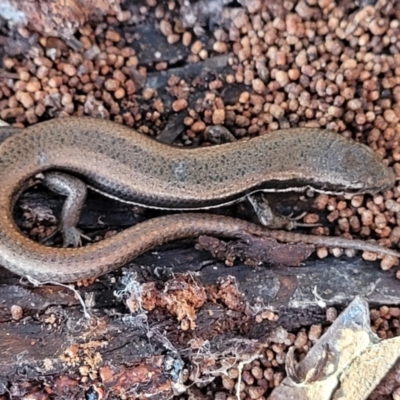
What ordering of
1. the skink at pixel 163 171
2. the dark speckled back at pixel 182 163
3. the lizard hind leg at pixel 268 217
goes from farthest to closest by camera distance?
1. the lizard hind leg at pixel 268 217
2. the dark speckled back at pixel 182 163
3. the skink at pixel 163 171

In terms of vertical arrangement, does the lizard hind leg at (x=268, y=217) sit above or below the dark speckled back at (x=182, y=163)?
below

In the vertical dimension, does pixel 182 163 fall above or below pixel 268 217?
above

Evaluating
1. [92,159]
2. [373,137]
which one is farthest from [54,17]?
[373,137]

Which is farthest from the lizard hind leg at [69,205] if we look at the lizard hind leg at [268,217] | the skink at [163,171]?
the lizard hind leg at [268,217]

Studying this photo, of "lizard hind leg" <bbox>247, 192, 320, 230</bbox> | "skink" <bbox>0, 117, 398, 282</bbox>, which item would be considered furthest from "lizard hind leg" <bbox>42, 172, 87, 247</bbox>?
"lizard hind leg" <bbox>247, 192, 320, 230</bbox>

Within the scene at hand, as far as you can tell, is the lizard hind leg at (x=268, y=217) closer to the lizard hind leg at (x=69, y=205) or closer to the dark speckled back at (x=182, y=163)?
the dark speckled back at (x=182, y=163)

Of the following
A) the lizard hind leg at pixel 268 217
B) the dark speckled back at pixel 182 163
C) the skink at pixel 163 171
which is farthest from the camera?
the lizard hind leg at pixel 268 217

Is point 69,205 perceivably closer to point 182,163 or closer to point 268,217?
Result: point 182,163

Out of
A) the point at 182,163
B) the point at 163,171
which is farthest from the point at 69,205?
the point at 182,163
